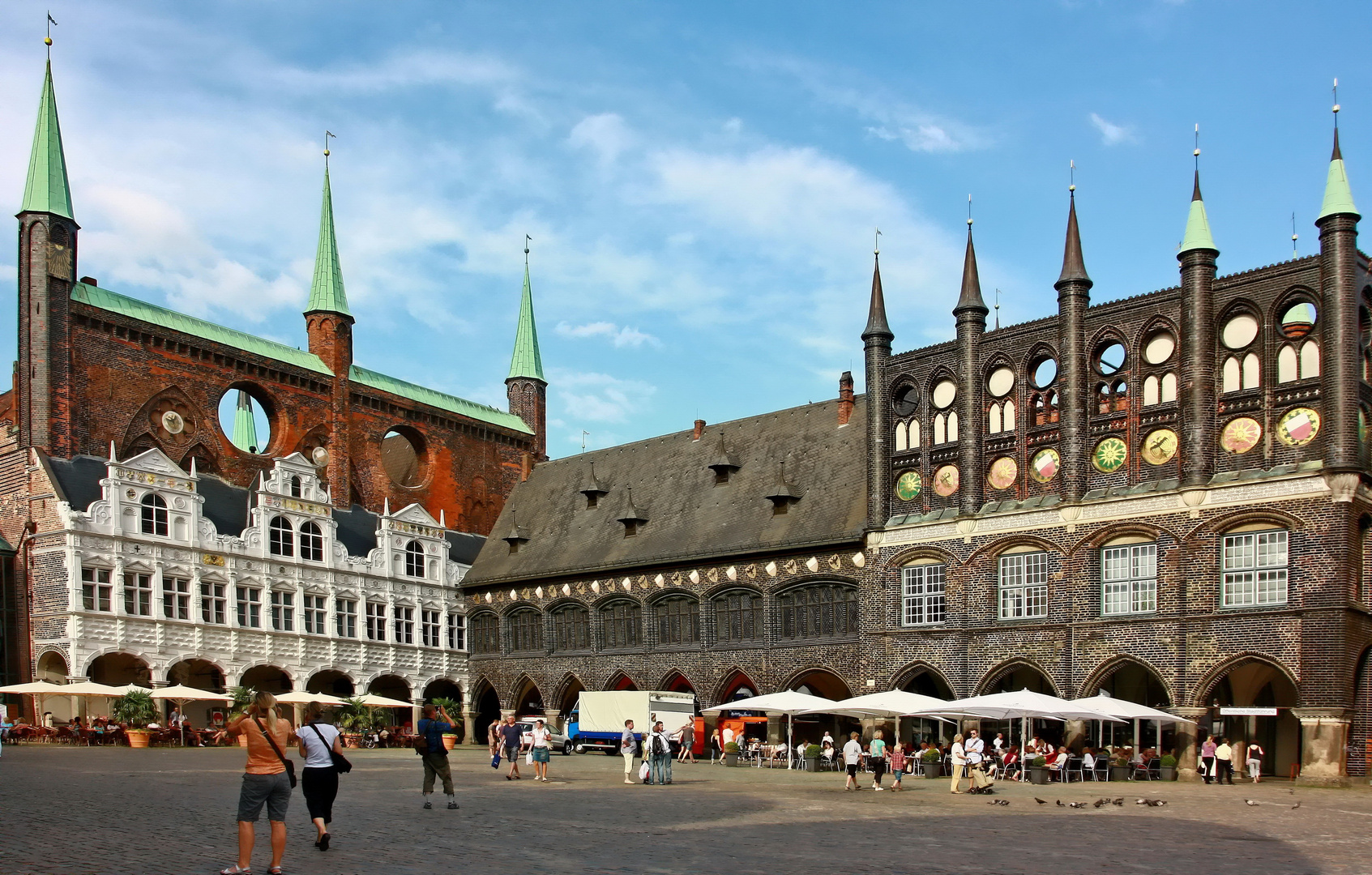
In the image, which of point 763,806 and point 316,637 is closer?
point 763,806

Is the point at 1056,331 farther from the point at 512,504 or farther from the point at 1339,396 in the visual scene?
the point at 512,504

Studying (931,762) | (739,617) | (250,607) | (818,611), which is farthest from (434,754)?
(250,607)

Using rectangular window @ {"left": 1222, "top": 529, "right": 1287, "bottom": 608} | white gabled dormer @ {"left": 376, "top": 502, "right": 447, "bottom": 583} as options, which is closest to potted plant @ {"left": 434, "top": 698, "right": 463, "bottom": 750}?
white gabled dormer @ {"left": 376, "top": 502, "right": 447, "bottom": 583}

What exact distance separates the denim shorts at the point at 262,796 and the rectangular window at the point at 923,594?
107 ft

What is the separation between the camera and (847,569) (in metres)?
47.0

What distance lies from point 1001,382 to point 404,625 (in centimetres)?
2902

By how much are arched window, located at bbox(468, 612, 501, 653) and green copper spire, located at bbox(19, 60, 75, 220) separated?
2353 cm

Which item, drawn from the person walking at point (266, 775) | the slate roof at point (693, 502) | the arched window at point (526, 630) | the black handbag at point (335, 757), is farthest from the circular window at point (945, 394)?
the person walking at point (266, 775)

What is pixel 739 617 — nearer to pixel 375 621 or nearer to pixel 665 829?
pixel 375 621

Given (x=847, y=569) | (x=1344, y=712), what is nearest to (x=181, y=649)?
(x=847, y=569)

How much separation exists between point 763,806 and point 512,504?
43.3 meters

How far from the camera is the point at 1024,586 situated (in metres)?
42.1

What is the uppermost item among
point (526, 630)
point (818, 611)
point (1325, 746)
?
point (818, 611)

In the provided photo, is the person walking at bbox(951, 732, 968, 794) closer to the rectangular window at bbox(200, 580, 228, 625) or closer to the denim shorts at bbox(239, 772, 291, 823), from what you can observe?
the denim shorts at bbox(239, 772, 291, 823)
